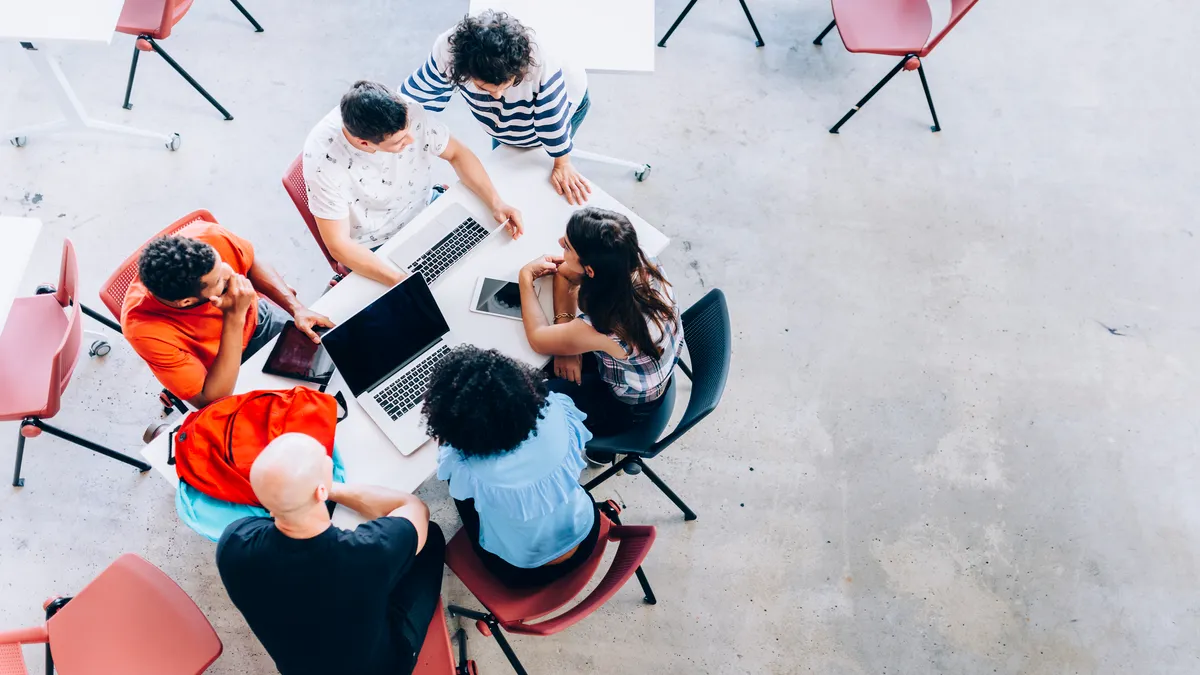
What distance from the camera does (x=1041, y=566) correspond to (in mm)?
2738

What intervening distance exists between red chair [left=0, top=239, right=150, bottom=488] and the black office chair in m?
1.68

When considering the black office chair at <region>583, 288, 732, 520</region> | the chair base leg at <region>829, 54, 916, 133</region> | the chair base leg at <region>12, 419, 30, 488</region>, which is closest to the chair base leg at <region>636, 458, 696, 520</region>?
the black office chair at <region>583, 288, 732, 520</region>

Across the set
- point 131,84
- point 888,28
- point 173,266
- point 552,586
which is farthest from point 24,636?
point 888,28

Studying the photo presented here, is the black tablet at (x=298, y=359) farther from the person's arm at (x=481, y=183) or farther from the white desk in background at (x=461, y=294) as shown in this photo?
the person's arm at (x=481, y=183)

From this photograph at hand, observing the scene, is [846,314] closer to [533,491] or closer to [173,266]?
Answer: [533,491]

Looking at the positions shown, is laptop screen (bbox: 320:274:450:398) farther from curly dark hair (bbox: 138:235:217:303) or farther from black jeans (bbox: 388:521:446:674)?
black jeans (bbox: 388:521:446:674)

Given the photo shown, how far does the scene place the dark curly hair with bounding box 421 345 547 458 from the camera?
1.75 m

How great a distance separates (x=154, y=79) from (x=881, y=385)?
370 cm

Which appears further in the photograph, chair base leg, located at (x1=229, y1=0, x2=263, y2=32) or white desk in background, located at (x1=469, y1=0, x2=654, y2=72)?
chair base leg, located at (x1=229, y1=0, x2=263, y2=32)

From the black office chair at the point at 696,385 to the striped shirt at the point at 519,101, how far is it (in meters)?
0.77

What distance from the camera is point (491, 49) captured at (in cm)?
225

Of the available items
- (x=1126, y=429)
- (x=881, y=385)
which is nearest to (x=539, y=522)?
(x=881, y=385)

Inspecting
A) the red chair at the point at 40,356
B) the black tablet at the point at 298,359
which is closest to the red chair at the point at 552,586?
the black tablet at the point at 298,359

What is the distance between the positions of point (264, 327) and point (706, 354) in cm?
A: 144
